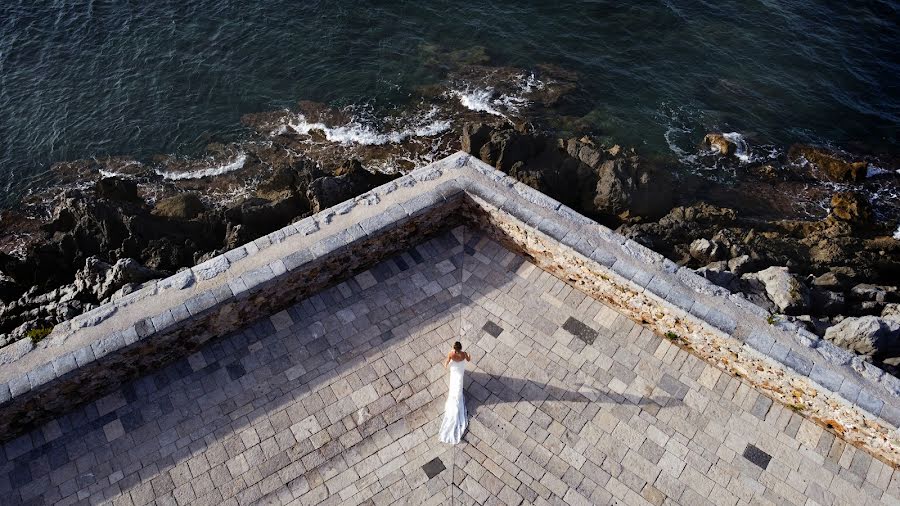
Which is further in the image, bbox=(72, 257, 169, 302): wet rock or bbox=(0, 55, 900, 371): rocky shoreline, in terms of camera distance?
bbox=(0, 55, 900, 371): rocky shoreline

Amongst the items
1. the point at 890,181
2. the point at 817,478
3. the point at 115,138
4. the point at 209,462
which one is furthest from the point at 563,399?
the point at 115,138

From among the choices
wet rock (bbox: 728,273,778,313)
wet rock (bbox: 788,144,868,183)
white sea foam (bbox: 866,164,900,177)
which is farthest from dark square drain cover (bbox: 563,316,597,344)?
white sea foam (bbox: 866,164,900,177)

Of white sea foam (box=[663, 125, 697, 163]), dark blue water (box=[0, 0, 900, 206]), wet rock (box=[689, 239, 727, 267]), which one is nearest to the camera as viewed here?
wet rock (box=[689, 239, 727, 267])

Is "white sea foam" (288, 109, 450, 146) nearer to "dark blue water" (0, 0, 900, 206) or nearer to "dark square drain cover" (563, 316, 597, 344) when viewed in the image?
"dark blue water" (0, 0, 900, 206)

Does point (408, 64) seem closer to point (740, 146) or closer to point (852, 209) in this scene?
point (740, 146)

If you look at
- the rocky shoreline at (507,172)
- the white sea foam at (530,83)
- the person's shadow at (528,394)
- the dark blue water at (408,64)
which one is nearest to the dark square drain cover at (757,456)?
the person's shadow at (528,394)

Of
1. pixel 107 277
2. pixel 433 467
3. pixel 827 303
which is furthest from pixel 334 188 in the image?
pixel 827 303
